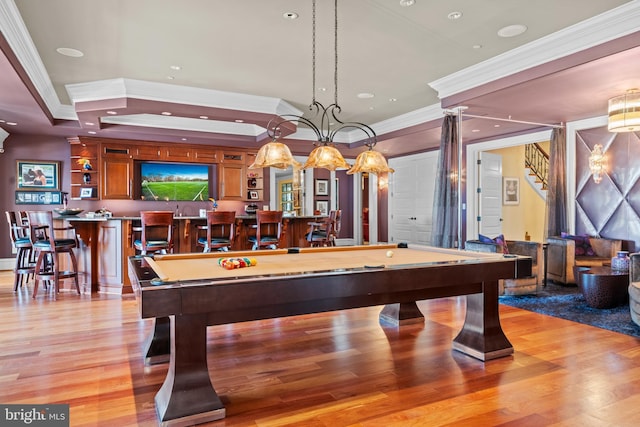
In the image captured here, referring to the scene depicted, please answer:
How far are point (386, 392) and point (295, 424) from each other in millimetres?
636

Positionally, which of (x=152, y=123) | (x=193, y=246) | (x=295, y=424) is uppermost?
(x=152, y=123)

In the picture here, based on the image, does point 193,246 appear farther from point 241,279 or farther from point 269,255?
point 241,279

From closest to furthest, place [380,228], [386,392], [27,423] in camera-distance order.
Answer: [27,423], [386,392], [380,228]

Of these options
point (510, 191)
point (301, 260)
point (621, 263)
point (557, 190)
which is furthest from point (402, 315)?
point (510, 191)

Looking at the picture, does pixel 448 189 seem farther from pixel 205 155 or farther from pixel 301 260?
pixel 205 155

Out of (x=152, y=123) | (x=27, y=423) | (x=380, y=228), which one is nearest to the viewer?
(x=27, y=423)

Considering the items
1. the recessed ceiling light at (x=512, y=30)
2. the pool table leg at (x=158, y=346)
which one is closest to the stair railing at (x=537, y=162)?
the recessed ceiling light at (x=512, y=30)

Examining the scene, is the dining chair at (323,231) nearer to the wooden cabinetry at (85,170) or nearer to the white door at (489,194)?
the white door at (489,194)

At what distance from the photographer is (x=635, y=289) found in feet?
11.8

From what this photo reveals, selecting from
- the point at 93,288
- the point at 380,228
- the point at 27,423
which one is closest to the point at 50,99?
the point at 93,288

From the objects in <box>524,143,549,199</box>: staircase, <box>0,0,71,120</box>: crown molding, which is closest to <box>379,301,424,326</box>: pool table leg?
<box>0,0,71,120</box>: crown molding

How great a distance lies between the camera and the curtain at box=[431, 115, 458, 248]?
5480 mm

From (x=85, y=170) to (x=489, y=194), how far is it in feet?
26.3

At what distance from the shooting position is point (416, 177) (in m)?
9.56
